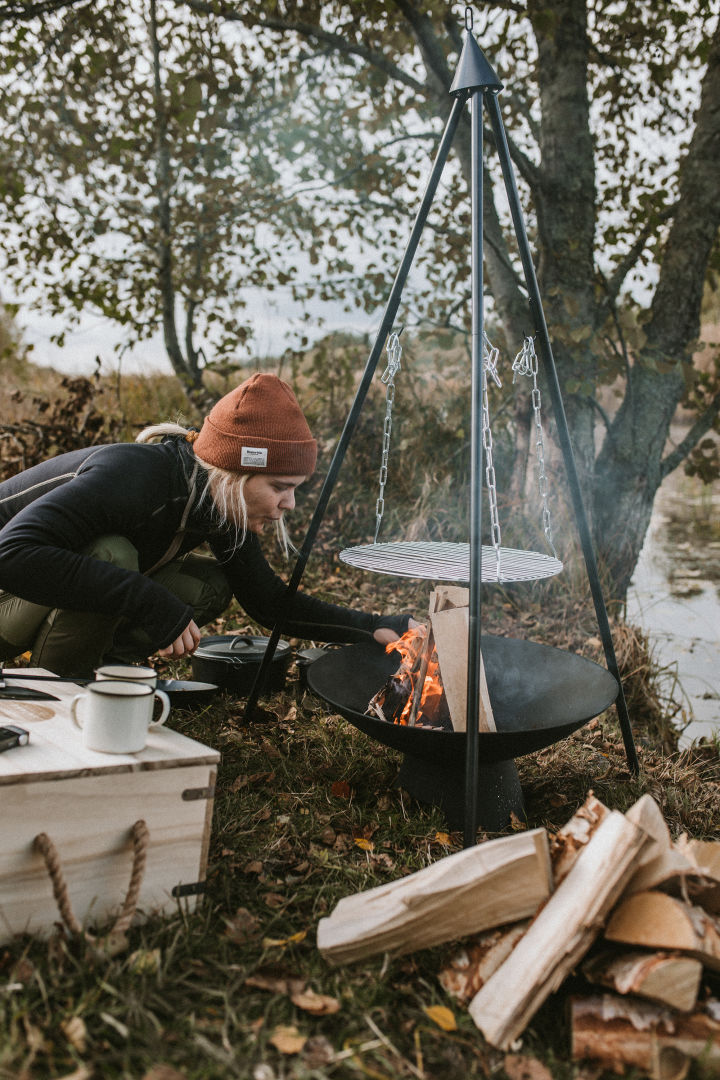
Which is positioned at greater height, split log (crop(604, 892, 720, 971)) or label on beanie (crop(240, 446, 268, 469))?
label on beanie (crop(240, 446, 268, 469))

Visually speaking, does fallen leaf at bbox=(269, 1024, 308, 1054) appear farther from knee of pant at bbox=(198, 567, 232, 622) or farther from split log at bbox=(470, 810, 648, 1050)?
knee of pant at bbox=(198, 567, 232, 622)

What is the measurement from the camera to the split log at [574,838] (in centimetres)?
172

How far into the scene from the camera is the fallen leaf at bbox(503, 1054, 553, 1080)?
1461mm

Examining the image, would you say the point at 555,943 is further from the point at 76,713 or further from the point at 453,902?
the point at 76,713

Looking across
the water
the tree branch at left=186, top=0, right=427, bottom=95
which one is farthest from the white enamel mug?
the tree branch at left=186, top=0, right=427, bottom=95

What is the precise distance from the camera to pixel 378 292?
6.20 metres

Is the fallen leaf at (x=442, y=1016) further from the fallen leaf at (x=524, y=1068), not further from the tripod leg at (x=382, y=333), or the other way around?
the tripod leg at (x=382, y=333)

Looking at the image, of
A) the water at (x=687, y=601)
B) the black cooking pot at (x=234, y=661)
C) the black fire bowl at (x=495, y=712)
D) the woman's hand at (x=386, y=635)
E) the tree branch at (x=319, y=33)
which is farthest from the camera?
the tree branch at (x=319, y=33)

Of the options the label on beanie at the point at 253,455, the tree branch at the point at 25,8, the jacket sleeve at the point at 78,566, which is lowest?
the jacket sleeve at the point at 78,566

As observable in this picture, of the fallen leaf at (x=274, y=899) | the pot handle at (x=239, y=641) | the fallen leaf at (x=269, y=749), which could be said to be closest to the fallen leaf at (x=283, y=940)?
the fallen leaf at (x=274, y=899)

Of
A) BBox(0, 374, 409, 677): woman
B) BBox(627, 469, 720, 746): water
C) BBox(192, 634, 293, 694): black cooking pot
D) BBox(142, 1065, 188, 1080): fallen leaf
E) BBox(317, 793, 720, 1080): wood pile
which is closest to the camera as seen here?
BBox(142, 1065, 188, 1080): fallen leaf

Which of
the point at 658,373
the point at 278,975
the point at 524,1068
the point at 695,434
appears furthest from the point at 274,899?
the point at 695,434

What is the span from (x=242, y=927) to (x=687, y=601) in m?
4.85

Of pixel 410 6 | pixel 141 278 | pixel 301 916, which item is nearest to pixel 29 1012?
pixel 301 916
